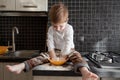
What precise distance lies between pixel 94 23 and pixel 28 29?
0.77 meters

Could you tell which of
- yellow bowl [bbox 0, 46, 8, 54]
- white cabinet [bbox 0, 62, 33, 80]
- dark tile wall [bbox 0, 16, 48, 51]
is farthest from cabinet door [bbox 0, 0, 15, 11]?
white cabinet [bbox 0, 62, 33, 80]

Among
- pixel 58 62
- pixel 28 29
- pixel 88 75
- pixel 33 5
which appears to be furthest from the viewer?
pixel 28 29

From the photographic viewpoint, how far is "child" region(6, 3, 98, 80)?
1449 millimetres

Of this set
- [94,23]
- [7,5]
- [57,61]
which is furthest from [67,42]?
[7,5]

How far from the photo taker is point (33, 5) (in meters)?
2.18

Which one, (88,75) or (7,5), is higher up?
(7,5)

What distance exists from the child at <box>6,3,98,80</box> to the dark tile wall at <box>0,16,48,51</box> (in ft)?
2.28

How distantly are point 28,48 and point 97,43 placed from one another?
0.79 meters

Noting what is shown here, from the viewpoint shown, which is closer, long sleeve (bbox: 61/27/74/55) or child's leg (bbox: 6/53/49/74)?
child's leg (bbox: 6/53/49/74)

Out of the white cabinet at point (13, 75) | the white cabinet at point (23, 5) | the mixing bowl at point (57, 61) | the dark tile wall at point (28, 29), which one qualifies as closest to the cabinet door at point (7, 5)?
the white cabinet at point (23, 5)

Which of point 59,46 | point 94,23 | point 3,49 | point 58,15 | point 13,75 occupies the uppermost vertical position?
point 58,15

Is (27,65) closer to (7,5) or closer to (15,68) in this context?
(15,68)

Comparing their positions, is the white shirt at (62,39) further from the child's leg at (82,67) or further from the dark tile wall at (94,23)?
the dark tile wall at (94,23)

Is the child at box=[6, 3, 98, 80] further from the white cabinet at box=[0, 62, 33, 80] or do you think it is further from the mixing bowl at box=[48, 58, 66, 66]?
the white cabinet at box=[0, 62, 33, 80]
